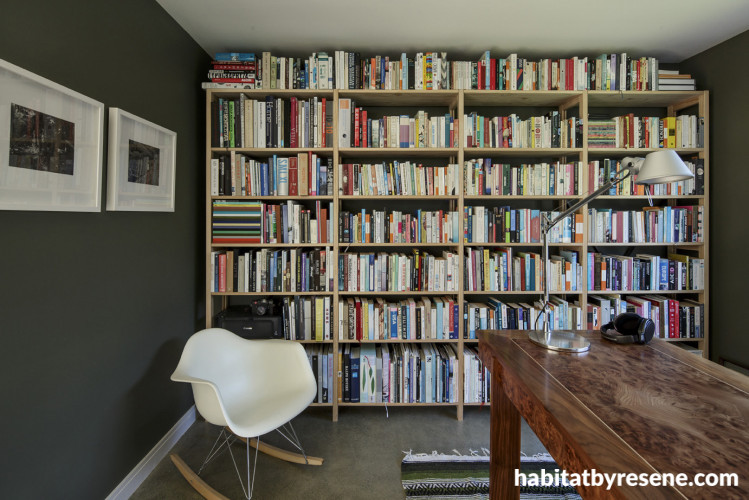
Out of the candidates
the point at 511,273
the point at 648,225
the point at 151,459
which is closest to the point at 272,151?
the point at 511,273

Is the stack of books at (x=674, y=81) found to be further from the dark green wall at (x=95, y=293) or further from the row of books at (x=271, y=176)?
the dark green wall at (x=95, y=293)

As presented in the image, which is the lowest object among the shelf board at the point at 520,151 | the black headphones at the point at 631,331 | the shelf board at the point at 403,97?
the black headphones at the point at 631,331

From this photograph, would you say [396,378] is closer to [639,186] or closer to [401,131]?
[401,131]

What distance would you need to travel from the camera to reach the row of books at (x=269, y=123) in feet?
8.29

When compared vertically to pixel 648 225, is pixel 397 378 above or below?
below

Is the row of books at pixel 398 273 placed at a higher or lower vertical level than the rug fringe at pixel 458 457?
higher

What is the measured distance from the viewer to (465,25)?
232 cm

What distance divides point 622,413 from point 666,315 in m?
2.11

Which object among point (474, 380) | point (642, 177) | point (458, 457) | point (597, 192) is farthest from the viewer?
point (474, 380)

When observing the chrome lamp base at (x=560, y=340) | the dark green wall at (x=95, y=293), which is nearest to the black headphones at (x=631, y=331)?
the chrome lamp base at (x=560, y=340)

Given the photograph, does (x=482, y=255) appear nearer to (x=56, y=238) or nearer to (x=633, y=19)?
(x=633, y=19)

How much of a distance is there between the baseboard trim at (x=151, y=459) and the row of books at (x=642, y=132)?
3.43 m

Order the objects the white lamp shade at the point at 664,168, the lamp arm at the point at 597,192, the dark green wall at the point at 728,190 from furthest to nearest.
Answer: the dark green wall at the point at 728,190 → the lamp arm at the point at 597,192 → the white lamp shade at the point at 664,168

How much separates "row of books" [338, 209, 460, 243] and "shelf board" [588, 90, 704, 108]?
4.48 ft
